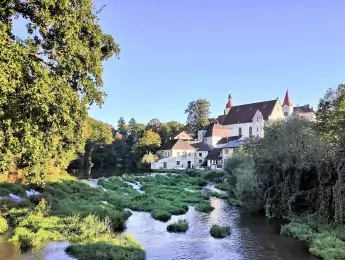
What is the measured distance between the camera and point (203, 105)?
10669cm

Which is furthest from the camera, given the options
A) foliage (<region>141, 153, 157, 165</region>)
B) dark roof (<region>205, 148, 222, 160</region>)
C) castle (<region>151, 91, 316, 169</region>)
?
foliage (<region>141, 153, 157, 165</region>)

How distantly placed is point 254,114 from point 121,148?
117ft

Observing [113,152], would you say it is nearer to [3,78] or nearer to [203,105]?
[203,105]

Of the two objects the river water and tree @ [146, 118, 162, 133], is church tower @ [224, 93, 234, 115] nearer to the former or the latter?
tree @ [146, 118, 162, 133]

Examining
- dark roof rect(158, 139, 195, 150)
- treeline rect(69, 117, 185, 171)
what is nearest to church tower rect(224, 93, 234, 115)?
treeline rect(69, 117, 185, 171)

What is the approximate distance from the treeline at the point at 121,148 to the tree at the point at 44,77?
59775 mm

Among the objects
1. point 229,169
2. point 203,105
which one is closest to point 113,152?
point 203,105

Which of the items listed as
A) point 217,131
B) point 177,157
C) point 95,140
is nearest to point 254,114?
point 217,131

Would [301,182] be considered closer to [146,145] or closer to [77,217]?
[77,217]

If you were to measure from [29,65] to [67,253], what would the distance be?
807 centimetres

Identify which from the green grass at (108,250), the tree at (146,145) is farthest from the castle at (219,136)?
the green grass at (108,250)

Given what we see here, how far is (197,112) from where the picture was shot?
108 m

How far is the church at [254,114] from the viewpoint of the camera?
80188mm

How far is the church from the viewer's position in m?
80.2
